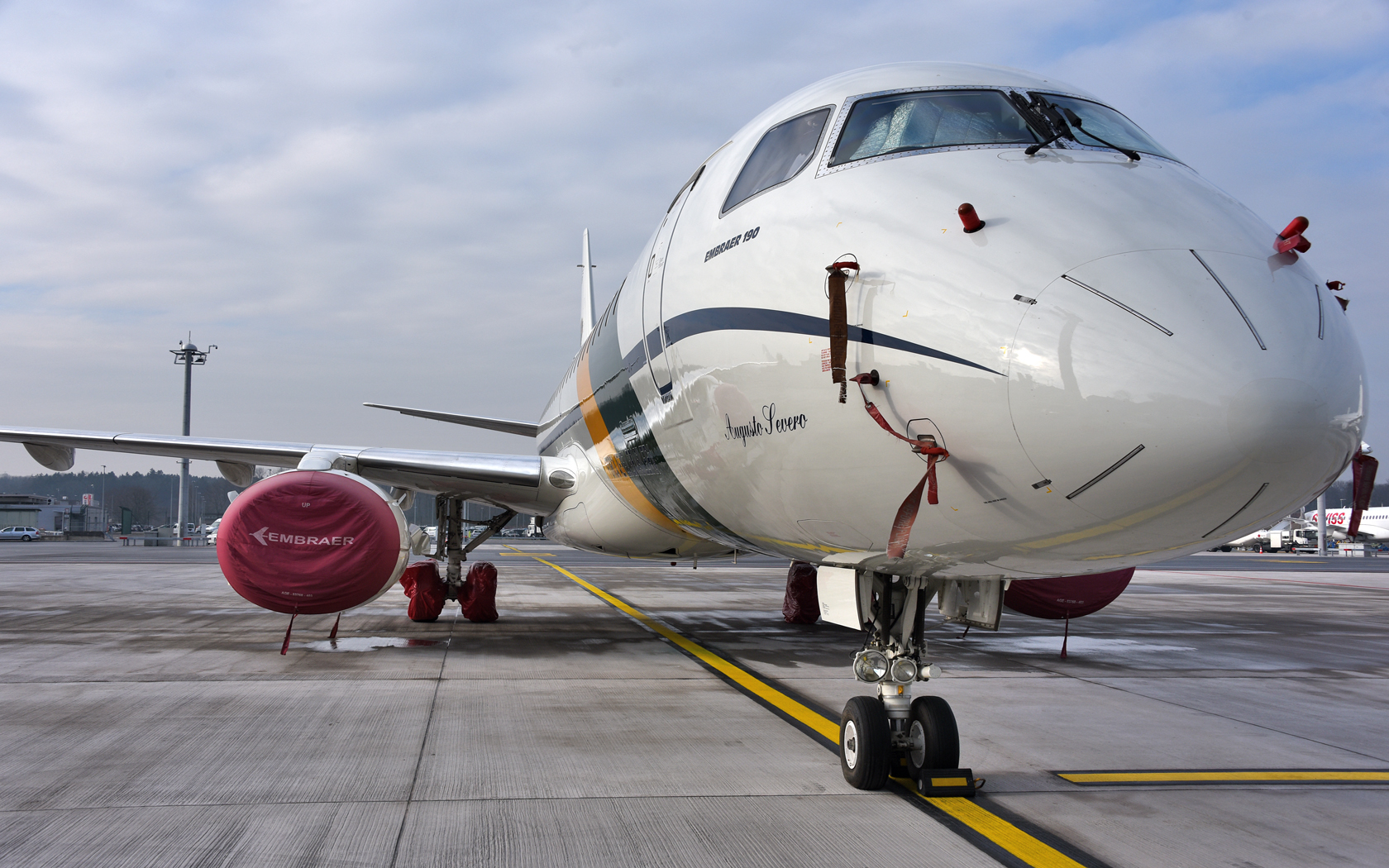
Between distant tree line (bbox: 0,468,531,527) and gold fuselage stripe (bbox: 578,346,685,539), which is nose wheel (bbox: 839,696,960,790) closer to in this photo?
gold fuselage stripe (bbox: 578,346,685,539)

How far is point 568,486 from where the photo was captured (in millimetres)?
9930

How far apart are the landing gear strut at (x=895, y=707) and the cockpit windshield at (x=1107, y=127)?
218cm

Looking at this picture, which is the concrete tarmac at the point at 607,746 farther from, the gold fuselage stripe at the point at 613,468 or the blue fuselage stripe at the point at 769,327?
the blue fuselage stripe at the point at 769,327

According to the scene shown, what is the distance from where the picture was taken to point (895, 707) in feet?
15.6

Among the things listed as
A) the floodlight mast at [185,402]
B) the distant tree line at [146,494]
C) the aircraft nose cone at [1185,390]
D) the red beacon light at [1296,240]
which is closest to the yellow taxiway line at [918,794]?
the aircraft nose cone at [1185,390]

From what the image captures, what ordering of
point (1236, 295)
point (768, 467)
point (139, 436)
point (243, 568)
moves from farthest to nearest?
point (139, 436)
point (243, 568)
point (768, 467)
point (1236, 295)

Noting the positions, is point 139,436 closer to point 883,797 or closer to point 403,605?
point 403,605

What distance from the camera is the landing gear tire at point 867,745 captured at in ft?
15.2

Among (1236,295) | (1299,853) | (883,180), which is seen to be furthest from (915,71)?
(1299,853)

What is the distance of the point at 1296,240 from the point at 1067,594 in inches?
277

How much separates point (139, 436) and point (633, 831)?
9.97 metres

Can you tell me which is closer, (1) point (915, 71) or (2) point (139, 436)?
(1) point (915, 71)

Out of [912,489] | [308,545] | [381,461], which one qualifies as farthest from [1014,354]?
[381,461]

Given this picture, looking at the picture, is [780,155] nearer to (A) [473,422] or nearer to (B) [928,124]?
(B) [928,124]
